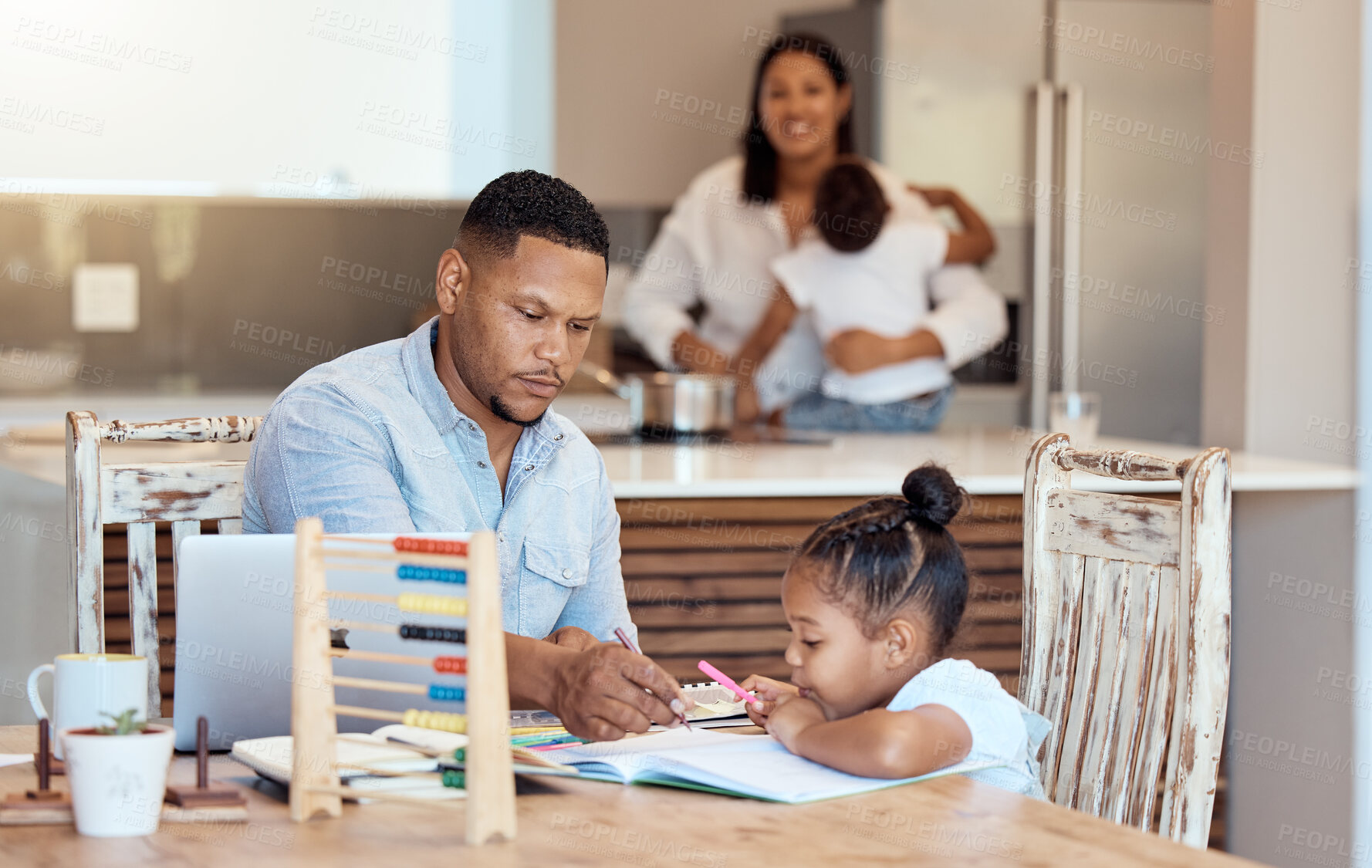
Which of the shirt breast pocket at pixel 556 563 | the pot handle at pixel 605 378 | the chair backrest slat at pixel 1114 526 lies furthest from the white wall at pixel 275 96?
the chair backrest slat at pixel 1114 526

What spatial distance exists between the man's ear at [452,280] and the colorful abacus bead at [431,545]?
2.06 feet

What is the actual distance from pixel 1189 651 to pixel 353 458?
84 cm

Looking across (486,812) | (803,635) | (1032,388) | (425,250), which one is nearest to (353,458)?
(803,635)

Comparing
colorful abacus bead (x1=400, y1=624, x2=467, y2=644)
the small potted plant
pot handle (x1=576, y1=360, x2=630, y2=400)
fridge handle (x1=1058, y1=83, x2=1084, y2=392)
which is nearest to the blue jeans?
pot handle (x1=576, y1=360, x2=630, y2=400)

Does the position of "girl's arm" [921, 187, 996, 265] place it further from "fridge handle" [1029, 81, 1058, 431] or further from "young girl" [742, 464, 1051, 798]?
"young girl" [742, 464, 1051, 798]

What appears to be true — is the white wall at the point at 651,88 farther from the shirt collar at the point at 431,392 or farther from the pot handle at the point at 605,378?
the shirt collar at the point at 431,392

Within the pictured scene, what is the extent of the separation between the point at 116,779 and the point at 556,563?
0.72 meters

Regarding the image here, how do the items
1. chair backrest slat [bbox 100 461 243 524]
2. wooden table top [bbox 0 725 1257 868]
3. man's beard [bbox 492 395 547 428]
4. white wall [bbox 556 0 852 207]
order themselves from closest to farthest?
wooden table top [bbox 0 725 1257 868]
man's beard [bbox 492 395 547 428]
chair backrest slat [bbox 100 461 243 524]
white wall [bbox 556 0 852 207]

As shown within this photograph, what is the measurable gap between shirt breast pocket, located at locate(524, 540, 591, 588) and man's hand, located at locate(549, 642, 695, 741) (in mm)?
429

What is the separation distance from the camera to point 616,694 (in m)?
1.19

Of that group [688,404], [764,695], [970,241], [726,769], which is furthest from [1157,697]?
[970,241]

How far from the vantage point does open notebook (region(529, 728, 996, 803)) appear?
1124mm

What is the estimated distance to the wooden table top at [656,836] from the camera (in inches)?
37.7

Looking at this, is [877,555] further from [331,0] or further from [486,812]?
[331,0]
